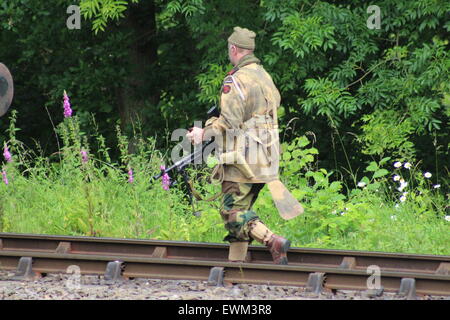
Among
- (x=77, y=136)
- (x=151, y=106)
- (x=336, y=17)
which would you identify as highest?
(x=336, y=17)

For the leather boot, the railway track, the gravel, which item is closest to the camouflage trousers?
the leather boot

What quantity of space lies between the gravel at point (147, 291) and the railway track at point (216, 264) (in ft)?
0.21

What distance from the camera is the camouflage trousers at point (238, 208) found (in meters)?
7.50

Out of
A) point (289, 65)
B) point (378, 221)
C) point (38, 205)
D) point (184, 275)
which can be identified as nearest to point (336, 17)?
point (289, 65)

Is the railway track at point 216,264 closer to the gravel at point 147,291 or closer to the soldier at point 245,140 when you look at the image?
the gravel at point 147,291

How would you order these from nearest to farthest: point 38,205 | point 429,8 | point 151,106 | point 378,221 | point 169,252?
1. point 169,252
2. point 378,221
3. point 38,205
4. point 429,8
5. point 151,106

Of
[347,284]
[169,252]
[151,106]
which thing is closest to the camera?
[347,284]

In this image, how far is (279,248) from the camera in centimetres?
749

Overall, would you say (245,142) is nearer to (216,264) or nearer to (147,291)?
(216,264)

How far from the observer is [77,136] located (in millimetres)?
9367

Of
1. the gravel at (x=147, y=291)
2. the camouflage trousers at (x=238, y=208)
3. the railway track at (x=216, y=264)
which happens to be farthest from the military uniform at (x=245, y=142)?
the gravel at (x=147, y=291)

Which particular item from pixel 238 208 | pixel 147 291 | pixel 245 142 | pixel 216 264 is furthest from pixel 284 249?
pixel 147 291
